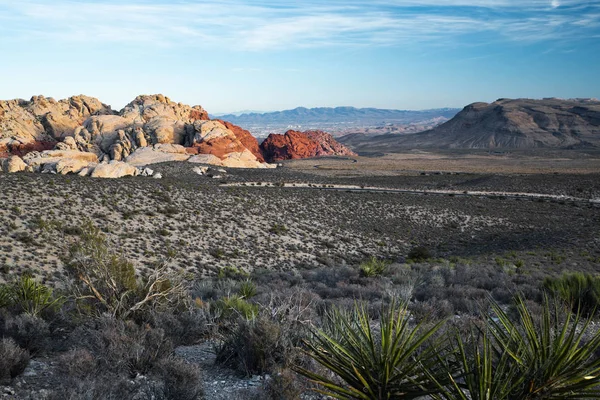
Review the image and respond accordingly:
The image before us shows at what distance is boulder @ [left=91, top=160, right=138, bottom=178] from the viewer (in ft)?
135

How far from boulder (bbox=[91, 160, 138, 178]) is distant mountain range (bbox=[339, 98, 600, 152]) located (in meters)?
125

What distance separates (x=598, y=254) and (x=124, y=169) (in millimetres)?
40371

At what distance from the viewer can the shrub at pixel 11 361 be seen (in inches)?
201

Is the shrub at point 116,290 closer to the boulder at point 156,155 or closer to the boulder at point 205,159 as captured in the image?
the boulder at point 156,155

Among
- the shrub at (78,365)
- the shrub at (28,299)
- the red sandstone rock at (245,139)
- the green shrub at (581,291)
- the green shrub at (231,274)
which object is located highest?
the red sandstone rock at (245,139)

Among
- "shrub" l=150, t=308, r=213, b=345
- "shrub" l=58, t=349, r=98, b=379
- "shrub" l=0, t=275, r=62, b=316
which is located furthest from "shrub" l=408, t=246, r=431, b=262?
"shrub" l=58, t=349, r=98, b=379

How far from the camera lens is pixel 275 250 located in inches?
992

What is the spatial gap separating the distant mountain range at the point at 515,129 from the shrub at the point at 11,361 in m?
158

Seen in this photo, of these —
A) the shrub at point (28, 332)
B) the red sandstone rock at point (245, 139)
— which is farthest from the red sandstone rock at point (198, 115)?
the shrub at point (28, 332)

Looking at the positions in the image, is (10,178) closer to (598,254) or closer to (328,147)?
(598,254)

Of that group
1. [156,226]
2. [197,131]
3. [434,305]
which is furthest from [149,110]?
[434,305]

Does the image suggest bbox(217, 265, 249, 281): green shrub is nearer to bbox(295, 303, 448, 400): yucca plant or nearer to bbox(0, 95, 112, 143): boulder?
bbox(295, 303, 448, 400): yucca plant

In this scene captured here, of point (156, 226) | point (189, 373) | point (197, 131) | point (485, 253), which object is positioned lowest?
point (485, 253)

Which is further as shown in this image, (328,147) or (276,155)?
(328,147)
